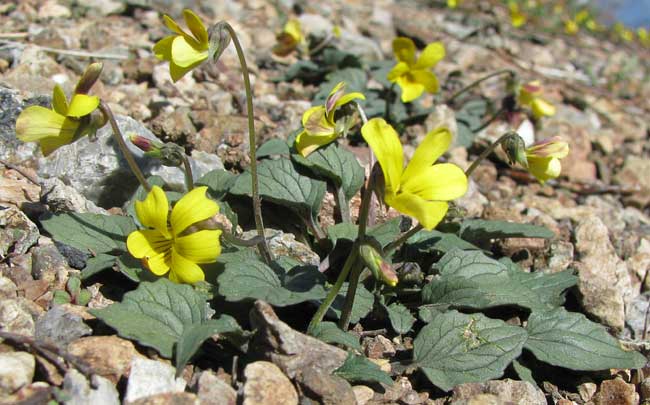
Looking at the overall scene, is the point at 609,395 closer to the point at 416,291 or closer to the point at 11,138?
the point at 416,291

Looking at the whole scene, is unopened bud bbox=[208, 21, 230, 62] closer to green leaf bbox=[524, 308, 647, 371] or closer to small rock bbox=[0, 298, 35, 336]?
small rock bbox=[0, 298, 35, 336]

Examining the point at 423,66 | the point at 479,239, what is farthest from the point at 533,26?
the point at 479,239

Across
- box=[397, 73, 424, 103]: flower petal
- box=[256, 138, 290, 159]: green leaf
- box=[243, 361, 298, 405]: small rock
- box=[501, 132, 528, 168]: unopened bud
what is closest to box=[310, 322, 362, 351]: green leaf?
box=[243, 361, 298, 405]: small rock

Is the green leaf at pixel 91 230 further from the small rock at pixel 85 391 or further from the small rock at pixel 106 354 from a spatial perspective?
the small rock at pixel 85 391

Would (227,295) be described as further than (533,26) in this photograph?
No

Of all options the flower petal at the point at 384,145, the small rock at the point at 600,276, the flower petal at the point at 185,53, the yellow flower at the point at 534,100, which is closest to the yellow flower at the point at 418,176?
the flower petal at the point at 384,145

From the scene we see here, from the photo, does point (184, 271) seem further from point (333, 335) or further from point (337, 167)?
point (337, 167)
